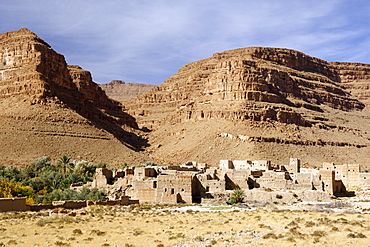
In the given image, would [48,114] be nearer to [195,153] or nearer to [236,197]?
[195,153]

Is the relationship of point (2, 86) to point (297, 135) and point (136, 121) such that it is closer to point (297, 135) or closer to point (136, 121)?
point (136, 121)

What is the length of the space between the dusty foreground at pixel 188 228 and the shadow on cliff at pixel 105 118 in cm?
7363

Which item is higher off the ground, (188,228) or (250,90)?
(250,90)

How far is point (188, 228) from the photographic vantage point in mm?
25781

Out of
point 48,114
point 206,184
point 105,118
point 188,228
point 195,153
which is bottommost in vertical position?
point 188,228

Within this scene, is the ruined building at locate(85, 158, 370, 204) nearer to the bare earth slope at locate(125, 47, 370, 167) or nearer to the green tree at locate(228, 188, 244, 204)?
the green tree at locate(228, 188, 244, 204)

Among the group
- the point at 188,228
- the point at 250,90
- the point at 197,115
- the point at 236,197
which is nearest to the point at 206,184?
the point at 236,197

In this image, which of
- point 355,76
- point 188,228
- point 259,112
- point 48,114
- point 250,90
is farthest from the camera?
point 355,76

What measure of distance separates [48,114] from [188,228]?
7527 cm

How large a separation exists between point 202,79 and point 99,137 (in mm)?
55440

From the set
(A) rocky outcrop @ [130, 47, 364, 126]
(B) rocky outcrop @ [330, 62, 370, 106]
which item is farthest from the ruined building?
(B) rocky outcrop @ [330, 62, 370, 106]

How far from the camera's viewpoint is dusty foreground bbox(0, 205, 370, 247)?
72.2ft

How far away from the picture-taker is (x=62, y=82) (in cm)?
12094

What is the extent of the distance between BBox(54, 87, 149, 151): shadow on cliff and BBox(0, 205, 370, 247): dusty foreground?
2899 inches
